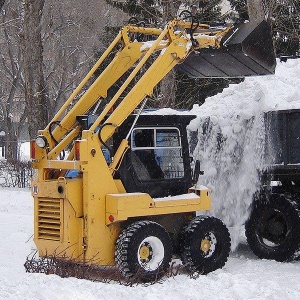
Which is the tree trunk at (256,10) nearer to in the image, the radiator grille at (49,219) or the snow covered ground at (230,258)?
the snow covered ground at (230,258)

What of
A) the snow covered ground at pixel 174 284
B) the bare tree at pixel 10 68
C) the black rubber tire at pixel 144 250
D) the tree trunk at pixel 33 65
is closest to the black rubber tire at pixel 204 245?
the snow covered ground at pixel 174 284

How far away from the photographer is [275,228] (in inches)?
406

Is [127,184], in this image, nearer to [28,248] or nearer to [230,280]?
[230,280]

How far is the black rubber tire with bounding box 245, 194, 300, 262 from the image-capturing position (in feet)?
32.7

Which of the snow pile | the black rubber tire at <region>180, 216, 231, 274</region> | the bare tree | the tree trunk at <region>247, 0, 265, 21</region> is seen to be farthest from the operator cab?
the bare tree

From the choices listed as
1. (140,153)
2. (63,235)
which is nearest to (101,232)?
(63,235)

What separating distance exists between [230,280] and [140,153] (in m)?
2.05

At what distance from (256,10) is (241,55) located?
316 inches

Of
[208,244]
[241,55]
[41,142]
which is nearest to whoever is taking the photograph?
[41,142]

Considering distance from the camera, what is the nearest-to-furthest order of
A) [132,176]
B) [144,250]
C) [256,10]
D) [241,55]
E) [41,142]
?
1. [144,250]
2. [132,176]
3. [41,142]
4. [241,55]
5. [256,10]

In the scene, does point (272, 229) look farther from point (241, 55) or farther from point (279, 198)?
point (241, 55)

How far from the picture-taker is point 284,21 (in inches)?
846

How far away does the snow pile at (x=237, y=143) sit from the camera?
33.2 ft

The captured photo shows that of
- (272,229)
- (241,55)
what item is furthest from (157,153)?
(272,229)
